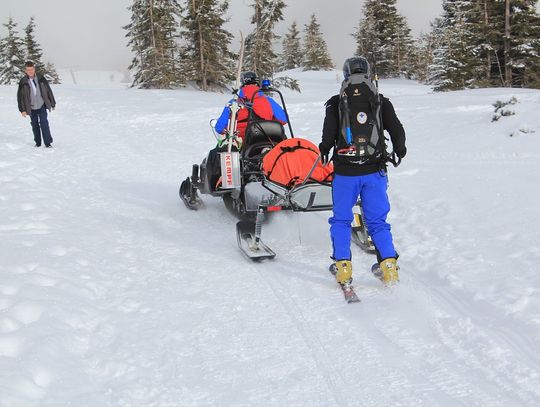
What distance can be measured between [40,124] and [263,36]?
2073 cm

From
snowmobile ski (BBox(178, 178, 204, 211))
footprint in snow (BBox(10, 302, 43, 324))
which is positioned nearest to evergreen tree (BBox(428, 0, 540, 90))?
snowmobile ski (BBox(178, 178, 204, 211))

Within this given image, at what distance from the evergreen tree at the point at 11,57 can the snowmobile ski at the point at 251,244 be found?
4397 cm

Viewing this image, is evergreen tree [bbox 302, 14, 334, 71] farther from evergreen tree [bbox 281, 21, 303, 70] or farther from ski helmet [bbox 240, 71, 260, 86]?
ski helmet [bbox 240, 71, 260, 86]

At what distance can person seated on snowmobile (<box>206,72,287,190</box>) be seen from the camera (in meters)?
6.81

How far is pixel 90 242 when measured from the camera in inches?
239

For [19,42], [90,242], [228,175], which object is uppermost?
[19,42]

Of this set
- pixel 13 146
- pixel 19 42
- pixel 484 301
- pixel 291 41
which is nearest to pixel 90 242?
pixel 484 301

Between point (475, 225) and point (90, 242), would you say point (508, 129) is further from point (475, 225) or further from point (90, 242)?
point (90, 242)

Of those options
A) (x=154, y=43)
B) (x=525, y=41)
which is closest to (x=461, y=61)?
(x=525, y=41)

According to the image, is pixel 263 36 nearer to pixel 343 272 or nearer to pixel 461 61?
pixel 461 61

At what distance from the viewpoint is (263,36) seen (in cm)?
3061

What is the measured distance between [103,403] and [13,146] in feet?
34.6

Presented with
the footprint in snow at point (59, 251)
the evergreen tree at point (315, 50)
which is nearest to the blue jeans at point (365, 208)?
the footprint in snow at point (59, 251)

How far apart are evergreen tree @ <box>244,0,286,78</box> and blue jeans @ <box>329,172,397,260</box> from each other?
2548cm
